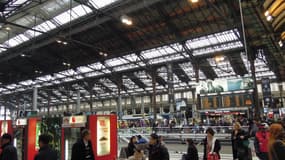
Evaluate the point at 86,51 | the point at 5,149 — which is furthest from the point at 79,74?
the point at 5,149

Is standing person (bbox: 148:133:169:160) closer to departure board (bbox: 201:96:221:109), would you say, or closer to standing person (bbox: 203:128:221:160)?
standing person (bbox: 203:128:221:160)

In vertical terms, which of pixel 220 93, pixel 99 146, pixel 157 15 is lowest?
pixel 99 146

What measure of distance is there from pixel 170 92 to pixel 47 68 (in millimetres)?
17127

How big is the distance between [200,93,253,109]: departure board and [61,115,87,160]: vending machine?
11.1 meters

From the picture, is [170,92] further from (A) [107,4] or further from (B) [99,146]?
(B) [99,146]

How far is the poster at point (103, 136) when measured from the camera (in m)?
8.11

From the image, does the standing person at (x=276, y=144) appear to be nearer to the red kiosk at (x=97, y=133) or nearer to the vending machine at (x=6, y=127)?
the red kiosk at (x=97, y=133)

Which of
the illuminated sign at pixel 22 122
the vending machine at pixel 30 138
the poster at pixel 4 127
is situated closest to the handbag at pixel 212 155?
the vending machine at pixel 30 138

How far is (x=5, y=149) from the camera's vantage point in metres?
4.16

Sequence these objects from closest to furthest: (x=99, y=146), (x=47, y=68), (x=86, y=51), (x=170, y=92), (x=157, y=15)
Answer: (x=99, y=146) → (x=157, y=15) → (x=170, y=92) → (x=86, y=51) → (x=47, y=68)

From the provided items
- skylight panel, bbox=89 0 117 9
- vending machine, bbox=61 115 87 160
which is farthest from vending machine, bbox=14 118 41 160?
skylight panel, bbox=89 0 117 9

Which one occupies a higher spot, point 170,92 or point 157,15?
point 157,15

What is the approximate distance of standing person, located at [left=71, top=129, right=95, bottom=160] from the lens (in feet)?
14.7

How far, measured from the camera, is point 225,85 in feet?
60.5
